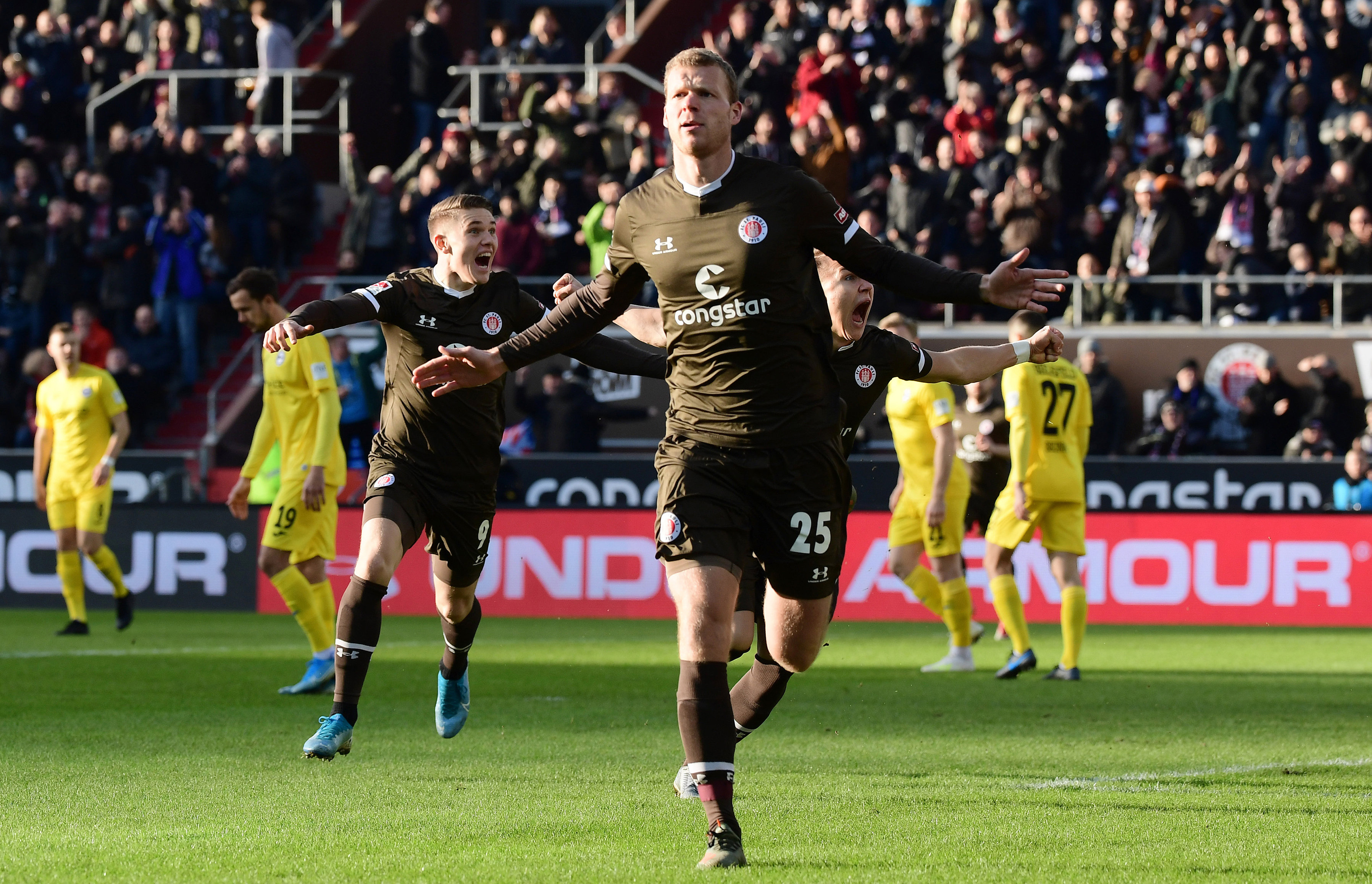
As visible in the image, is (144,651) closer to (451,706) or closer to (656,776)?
(451,706)

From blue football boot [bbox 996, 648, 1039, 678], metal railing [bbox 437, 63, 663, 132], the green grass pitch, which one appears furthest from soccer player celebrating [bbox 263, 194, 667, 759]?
metal railing [bbox 437, 63, 663, 132]

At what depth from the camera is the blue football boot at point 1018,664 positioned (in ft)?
38.7

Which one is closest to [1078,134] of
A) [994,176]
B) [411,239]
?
[994,176]

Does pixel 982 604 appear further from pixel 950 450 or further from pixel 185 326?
pixel 185 326

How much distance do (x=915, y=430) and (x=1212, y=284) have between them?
377 inches

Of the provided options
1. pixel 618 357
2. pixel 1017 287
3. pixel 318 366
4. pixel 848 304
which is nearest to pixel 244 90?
pixel 318 366

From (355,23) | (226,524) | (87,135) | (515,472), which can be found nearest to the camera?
(226,524)

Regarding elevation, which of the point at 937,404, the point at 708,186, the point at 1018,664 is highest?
the point at 708,186

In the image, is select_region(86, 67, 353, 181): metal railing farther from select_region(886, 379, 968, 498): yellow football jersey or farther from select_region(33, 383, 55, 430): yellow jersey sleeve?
select_region(886, 379, 968, 498): yellow football jersey

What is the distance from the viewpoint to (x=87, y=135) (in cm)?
2559

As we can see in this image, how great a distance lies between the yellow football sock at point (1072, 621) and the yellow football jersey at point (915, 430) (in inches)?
41.0

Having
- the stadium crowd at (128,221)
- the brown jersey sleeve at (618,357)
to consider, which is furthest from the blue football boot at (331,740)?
the stadium crowd at (128,221)

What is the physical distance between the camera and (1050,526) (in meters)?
11.8

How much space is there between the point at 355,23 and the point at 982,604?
1580 centimetres
